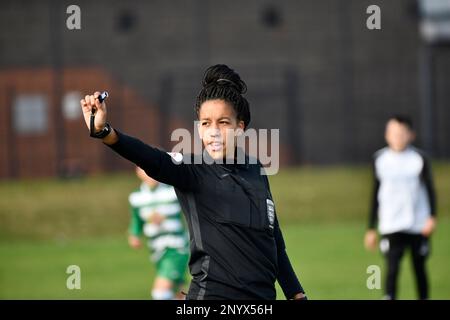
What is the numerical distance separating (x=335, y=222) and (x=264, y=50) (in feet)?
40.5

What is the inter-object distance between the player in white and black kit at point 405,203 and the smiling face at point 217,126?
6.26 m

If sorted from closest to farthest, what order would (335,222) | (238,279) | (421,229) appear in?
1. (238,279)
2. (421,229)
3. (335,222)

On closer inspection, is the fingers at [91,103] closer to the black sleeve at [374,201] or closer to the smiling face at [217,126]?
the smiling face at [217,126]

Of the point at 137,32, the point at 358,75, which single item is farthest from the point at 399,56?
the point at 137,32

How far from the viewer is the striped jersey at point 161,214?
36.2ft

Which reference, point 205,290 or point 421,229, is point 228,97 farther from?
point 421,229

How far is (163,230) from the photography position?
11070 mm

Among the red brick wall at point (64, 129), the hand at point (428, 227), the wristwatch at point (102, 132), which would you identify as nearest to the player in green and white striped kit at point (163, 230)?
the hand at point (428, 227)

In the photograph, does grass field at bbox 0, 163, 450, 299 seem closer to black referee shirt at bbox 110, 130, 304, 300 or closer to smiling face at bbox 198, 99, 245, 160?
black referee shirt at bbox 110, 130, 304, 300

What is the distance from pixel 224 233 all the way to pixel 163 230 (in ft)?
18.7

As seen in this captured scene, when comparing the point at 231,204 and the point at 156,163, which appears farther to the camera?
the point at 231,204

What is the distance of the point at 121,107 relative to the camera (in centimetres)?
3325

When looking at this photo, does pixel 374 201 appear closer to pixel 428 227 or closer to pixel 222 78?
pixel 428 227

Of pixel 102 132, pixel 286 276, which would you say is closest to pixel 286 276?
pixel 286 276
